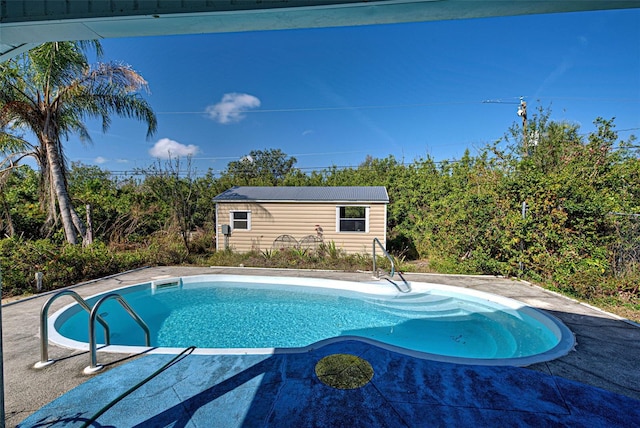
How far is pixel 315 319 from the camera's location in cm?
589

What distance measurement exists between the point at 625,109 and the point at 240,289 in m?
12.2

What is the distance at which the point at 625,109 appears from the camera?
26.6ft

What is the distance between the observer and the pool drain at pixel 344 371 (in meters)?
2.72

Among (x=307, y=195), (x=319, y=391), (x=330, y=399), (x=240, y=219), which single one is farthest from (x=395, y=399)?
(x=240, y=219)

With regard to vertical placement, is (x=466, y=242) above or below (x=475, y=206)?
below

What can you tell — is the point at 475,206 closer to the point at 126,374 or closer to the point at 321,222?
the point at 321,222

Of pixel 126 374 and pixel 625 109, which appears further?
pixel 625 109

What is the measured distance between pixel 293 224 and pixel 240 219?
7.38ft

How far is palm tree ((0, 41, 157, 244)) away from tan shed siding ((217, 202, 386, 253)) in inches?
185

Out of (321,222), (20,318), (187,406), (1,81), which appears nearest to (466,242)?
(321,222)

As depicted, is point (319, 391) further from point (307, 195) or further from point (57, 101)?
point (57, 101)

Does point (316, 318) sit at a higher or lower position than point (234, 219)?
lower

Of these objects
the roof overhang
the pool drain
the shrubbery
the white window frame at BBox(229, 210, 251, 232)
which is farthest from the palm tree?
the pool drain

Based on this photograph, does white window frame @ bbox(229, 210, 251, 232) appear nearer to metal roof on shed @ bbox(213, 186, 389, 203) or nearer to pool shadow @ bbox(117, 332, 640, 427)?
metal roof on shed @ bbox(213, 186, 389, 203)
